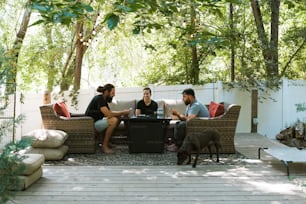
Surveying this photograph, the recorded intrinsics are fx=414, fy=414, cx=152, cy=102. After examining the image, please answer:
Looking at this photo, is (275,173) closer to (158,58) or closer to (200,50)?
(200,50)

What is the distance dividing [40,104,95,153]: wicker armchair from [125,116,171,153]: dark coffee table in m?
0.59

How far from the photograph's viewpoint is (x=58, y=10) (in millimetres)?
3230

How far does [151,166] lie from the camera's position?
524cm

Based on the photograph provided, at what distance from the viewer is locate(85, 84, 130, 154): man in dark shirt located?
643cm

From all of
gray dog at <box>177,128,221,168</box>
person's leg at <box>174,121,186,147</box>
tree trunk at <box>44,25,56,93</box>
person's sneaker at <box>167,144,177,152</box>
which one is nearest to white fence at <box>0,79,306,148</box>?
person's sneaker at <box>167,144,177,152</box>

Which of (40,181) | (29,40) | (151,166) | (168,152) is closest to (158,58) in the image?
(29,40)

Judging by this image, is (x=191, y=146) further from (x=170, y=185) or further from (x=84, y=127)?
(x=84, y=127)

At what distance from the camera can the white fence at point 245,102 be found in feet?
29.1

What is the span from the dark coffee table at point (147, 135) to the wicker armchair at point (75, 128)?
1.94 feet

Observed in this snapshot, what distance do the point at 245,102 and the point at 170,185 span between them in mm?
5263

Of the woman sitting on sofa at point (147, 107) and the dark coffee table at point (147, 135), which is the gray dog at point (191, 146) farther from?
the woman sitting on sofa at point (147, 107)

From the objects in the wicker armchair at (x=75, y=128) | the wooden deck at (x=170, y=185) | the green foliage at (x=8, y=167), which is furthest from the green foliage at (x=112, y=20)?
the wicker armchair at (x=75, y=128)

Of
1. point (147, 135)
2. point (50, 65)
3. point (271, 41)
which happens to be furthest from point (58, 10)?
point (50, 65)

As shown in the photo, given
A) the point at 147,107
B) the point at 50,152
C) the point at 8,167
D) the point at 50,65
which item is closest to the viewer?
the point at 8,167
